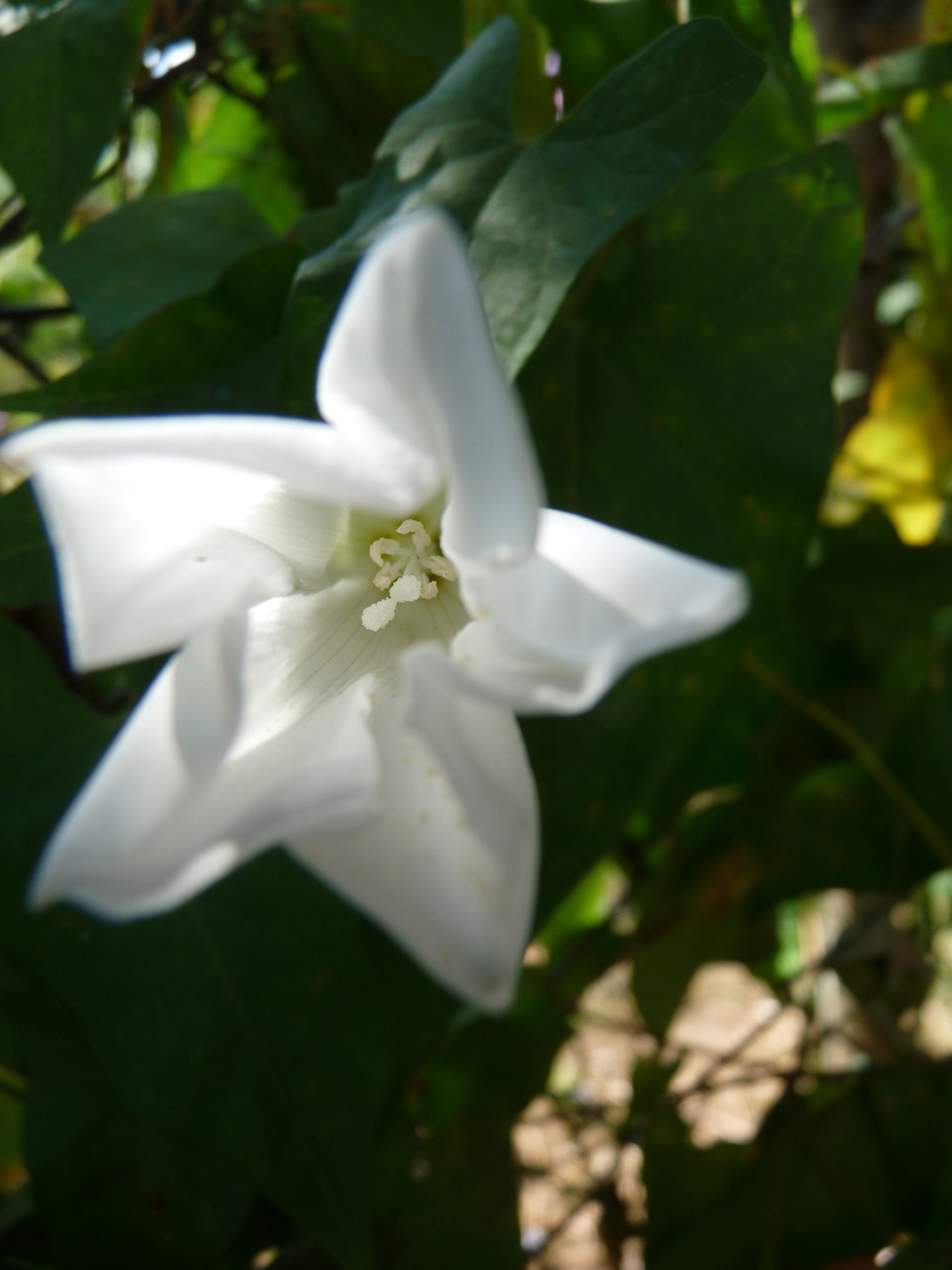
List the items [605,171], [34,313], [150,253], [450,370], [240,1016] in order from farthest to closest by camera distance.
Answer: [34,313] < [150,253] < [240,1016] < [605,171] < [450,370]

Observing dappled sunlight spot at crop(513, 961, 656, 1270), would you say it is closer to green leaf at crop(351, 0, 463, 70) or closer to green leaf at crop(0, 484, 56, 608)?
green leaf at crop(0, 484, 56, 608)

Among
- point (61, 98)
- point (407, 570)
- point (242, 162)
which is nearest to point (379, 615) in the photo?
point (407, 570)

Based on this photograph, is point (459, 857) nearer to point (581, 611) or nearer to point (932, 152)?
point (581, 611)

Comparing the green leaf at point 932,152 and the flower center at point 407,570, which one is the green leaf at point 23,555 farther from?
the green leaf at point 932,152

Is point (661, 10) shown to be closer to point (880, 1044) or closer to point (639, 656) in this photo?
point (639, 656)

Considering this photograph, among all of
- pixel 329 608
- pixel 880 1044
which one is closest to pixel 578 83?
pixel 329 608
